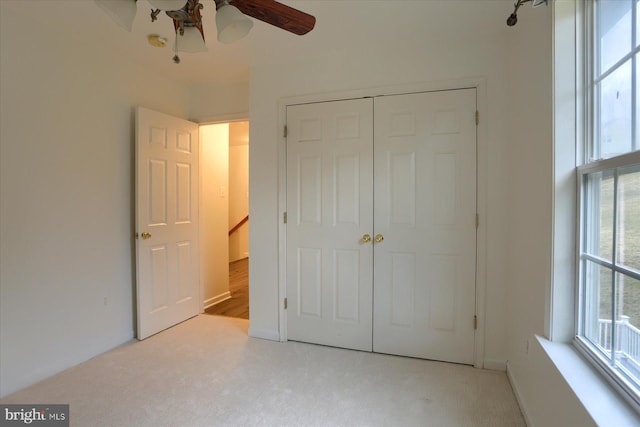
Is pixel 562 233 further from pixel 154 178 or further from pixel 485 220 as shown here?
pixel 154 178

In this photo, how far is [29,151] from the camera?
6.76 feet

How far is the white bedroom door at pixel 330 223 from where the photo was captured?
8.31 feet

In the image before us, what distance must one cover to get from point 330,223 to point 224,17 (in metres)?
1.70

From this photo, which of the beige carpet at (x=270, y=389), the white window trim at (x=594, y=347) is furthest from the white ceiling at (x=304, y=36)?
the beige carpet at (x=270, y=389)

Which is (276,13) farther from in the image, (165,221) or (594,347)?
(165,221)

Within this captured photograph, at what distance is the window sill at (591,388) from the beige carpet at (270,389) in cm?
62

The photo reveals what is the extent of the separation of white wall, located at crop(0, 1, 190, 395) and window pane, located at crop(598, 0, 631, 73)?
304 cm

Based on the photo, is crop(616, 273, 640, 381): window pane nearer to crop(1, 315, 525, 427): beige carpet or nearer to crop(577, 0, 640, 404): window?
crop(577, 0, 640, 404): window

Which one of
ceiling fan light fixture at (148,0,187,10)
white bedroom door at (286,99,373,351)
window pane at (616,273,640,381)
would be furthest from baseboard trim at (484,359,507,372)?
ceiling fan light fixture at (148,0,187,10)

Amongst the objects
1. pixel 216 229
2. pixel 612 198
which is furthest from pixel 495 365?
pixel 216 229

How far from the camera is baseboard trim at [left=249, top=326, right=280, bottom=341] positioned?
2.77 metres

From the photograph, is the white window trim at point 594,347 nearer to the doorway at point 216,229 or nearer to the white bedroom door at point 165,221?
the doorway at point 216,229

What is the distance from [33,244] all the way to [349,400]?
2276 millimetres

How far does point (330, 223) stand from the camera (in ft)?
8.61
